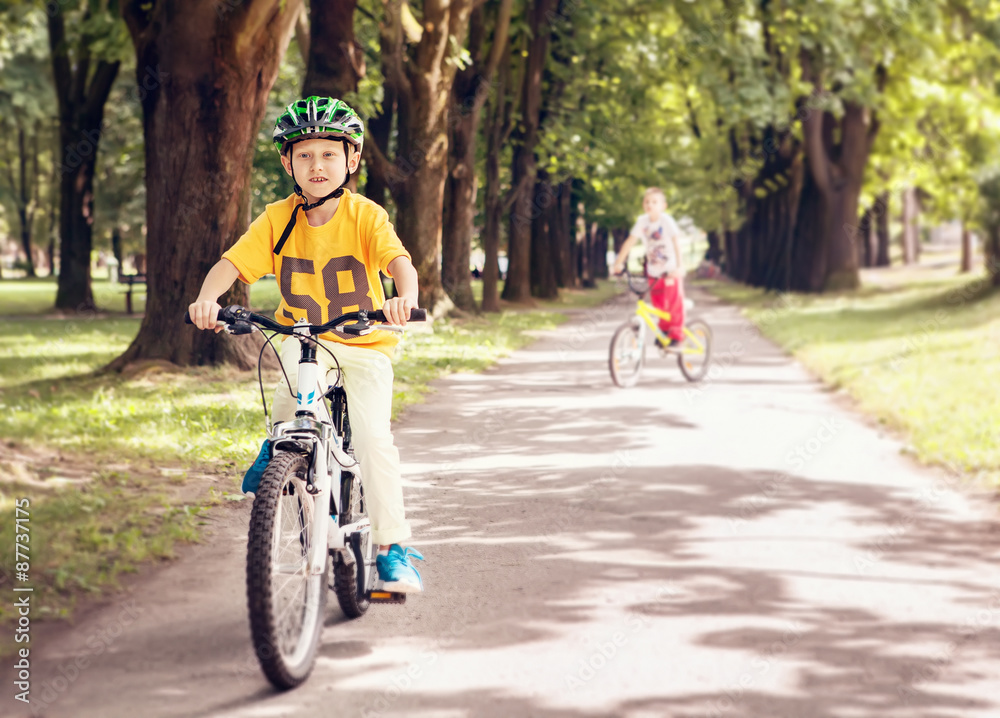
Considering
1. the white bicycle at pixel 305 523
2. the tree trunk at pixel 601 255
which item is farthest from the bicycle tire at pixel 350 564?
the tree trunk at pixel 601 255

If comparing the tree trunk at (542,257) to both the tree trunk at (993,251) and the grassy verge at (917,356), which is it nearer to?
the grassy verge at (917,356)

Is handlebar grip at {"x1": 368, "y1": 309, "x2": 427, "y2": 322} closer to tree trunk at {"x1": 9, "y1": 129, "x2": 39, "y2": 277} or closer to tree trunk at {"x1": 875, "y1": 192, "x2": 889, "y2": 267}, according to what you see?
tree trunk at {"x1": 875, "y1": 192, "x2": 889, "y2": 267}

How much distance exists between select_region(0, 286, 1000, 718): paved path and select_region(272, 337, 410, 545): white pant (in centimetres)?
49

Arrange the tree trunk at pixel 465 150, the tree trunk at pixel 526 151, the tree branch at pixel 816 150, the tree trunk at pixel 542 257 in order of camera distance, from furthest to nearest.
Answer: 1. the tree trunk at pixel 542 257
2. the tree branch at pixel 816 150
3. the tree trunk at pixel 526 151
4. the tree trunk at pixel 465 150

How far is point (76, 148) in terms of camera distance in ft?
78.5

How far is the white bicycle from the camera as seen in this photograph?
12.3 ft

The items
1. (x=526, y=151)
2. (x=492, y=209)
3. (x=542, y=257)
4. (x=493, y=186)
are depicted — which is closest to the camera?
(x=493, y=186)

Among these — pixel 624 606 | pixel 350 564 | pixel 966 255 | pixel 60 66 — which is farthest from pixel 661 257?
pixel 966 255

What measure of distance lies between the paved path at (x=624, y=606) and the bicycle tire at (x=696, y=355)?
3.96 metres

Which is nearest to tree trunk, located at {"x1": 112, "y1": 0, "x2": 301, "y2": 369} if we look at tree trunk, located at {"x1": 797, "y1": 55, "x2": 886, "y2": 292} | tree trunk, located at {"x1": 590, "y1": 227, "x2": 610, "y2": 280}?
tree trunk, located at {"x1": 797, "y1": 55, "x2": 886, "y2": 292}

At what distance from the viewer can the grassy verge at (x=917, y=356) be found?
29.9 ft

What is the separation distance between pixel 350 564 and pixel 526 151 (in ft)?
78.4

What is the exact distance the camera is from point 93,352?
1507 centimetres

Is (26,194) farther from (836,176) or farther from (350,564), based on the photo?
(350,564)
